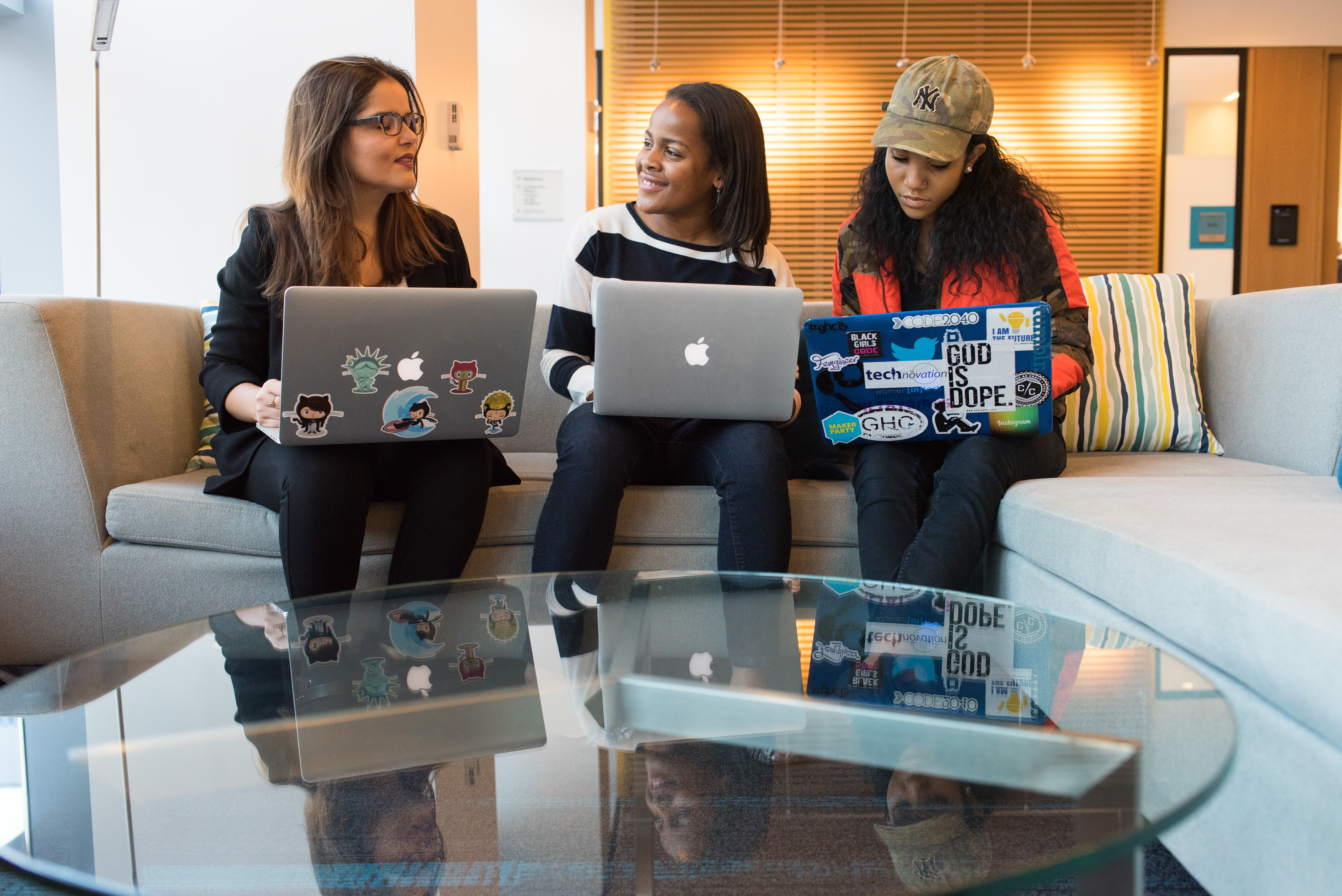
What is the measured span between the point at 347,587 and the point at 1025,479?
1.05 meters

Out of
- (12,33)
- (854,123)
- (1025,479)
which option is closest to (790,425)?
(1025,479)

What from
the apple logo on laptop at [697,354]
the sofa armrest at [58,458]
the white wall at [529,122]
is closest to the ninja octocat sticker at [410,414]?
the apple logo on laptop at [697,354]

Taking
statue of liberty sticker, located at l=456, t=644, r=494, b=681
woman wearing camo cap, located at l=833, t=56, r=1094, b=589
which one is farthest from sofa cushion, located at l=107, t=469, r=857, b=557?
statue of liberty sticker, located at l=456, t=644, r=494, b=681

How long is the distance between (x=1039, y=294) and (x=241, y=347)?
4.29 feet

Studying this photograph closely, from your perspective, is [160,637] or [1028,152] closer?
[160,637]

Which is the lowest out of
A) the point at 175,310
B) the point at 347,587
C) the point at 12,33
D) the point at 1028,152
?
the point at 347,587

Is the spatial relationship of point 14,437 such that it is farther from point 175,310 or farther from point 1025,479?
point 1025,479

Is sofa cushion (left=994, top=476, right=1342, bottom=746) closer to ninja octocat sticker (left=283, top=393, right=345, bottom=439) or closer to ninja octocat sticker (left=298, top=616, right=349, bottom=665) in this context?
ninja octocat sticker (left=298, top=616, right=349, bottom=665)

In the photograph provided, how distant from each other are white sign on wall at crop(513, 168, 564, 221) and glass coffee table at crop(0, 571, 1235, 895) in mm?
3283

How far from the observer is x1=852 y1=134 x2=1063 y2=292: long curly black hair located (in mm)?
1634

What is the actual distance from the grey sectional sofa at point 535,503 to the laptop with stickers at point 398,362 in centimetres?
29

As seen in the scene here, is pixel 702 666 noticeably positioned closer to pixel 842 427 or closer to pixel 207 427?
pixel 842 427

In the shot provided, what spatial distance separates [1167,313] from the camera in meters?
1.96

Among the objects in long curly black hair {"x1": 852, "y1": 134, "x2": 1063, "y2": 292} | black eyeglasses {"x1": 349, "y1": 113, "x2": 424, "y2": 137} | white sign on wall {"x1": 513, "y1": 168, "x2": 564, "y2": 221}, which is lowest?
long curly black hair {"x1": 852, "y1": 134, "x2": 1063, "y2": 292}
